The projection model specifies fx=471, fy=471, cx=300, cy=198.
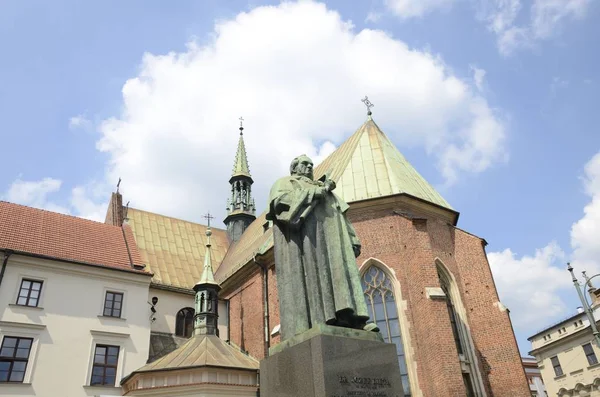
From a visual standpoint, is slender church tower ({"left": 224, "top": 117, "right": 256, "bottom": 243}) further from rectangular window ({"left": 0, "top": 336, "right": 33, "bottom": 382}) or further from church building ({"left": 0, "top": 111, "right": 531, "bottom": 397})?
rectangular window ({"left": 0, "top": 336, "right": 33, "bottom": 382})

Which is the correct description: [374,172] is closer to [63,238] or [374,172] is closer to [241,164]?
[63,238]

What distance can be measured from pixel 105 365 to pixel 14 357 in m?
3.26

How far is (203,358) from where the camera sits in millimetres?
17531

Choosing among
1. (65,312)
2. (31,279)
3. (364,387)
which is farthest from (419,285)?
(31,279)

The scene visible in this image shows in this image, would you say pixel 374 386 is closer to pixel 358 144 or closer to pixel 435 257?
pixel 435 257

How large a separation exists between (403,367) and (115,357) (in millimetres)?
11777

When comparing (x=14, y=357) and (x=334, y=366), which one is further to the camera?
(x=14, y=357)

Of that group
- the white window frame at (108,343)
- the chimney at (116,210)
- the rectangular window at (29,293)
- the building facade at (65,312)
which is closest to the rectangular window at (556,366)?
the building facade at (65,312)

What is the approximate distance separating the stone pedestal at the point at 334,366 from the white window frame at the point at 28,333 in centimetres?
1590

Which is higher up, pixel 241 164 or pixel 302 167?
pixel 241 164

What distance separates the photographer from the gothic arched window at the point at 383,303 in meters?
16.0

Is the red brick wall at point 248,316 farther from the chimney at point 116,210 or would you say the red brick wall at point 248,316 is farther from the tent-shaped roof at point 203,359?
the chimney at point 116,210

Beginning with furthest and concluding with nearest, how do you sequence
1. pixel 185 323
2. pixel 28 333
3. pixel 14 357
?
pixel 185 323 < pixel 28 333 < pixel 14 357

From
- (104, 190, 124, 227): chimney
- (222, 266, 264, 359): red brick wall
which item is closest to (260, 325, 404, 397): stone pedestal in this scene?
(222, 266, 264, 359): red brick wall
